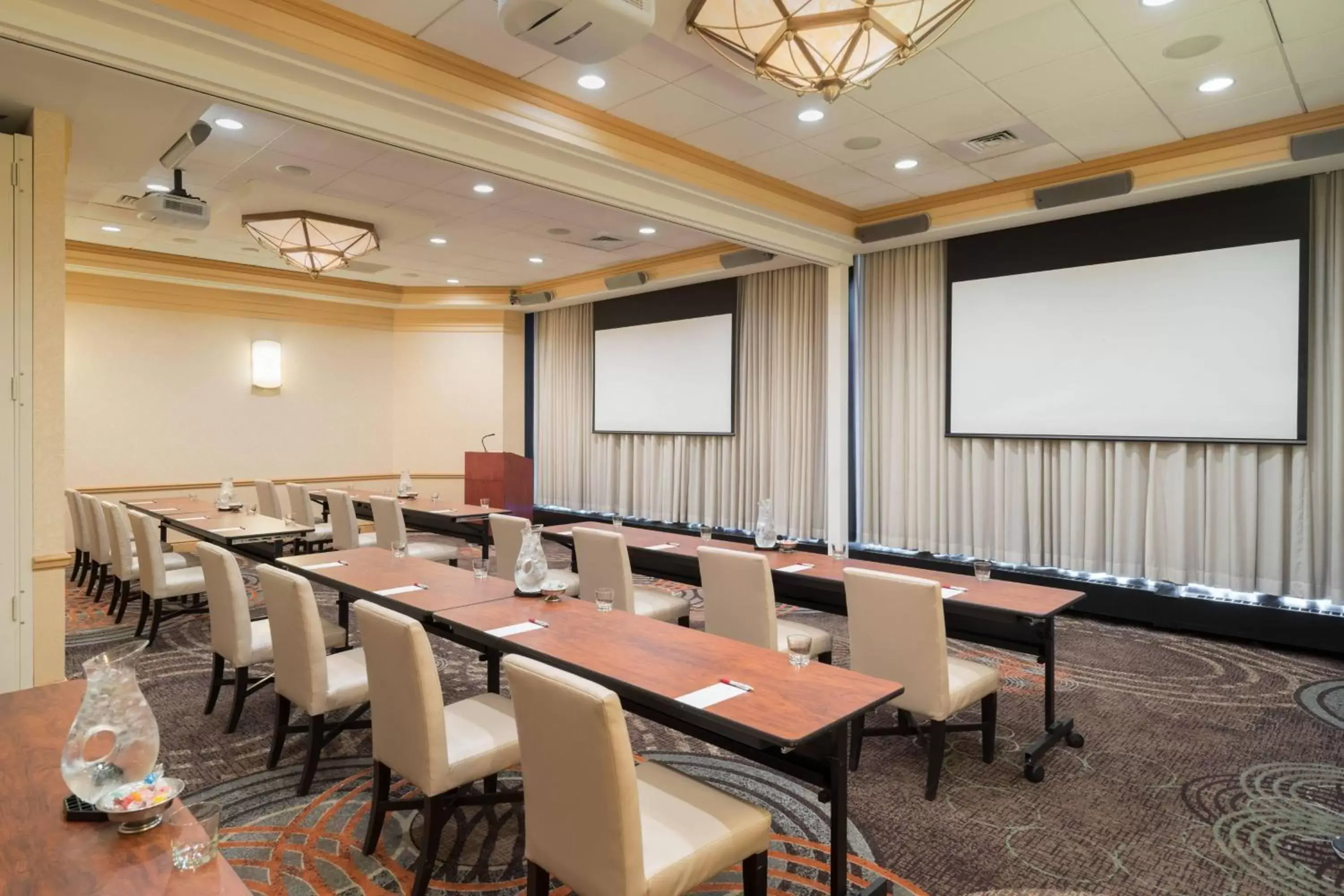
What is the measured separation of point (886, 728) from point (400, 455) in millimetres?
8836

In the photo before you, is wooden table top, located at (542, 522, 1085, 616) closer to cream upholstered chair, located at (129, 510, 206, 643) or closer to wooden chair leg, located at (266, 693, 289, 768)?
wooden chair leg, located at (266, 693, 289, 768)

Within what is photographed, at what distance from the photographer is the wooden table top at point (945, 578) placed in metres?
3.27

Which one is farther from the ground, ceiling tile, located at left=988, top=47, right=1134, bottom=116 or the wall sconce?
ceiling tile, located at left=988, top=47, right=1134, bottom=116

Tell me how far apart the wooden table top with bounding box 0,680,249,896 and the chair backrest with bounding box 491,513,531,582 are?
302 centimetres

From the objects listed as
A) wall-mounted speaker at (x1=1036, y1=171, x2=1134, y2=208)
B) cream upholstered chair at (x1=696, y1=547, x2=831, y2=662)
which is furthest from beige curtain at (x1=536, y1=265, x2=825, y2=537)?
cream upholstered chair at (x1=696, y1=547, x2=831, y2=662)

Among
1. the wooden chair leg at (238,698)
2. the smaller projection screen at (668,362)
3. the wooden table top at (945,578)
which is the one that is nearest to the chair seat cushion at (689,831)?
the wooden table top at (945,578)

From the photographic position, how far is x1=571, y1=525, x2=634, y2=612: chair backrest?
4105 mm

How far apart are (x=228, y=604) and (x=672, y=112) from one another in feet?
11.9

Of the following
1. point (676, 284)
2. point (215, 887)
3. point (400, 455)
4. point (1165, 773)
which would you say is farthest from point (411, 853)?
point (400, 455)

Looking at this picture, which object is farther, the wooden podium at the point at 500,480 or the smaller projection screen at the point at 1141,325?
the wooden podium at the point at 500,480

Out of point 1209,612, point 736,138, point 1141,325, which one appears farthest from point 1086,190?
point 1209,612

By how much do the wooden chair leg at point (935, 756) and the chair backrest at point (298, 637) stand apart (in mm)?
2344

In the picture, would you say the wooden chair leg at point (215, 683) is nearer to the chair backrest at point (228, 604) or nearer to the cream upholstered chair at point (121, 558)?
the chair backrest at point (228, 604)

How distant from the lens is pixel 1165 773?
3.25 m
